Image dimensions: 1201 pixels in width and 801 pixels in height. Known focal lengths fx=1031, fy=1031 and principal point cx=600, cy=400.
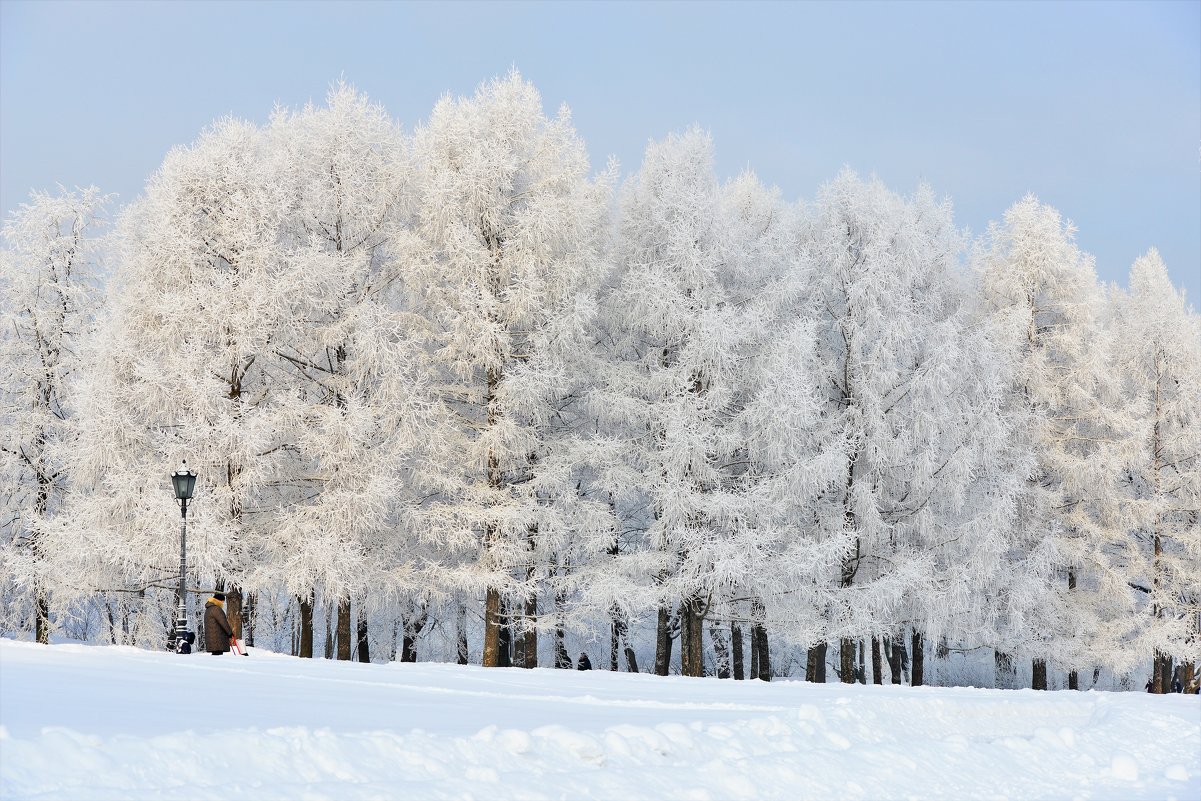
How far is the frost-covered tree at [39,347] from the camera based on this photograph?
2253 centimetres

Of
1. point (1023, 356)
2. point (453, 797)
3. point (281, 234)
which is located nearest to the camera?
point (453, 797)

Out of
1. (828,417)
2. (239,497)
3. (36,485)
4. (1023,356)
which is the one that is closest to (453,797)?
(239,497)

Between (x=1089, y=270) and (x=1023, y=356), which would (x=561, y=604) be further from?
(x=1089, y=270)

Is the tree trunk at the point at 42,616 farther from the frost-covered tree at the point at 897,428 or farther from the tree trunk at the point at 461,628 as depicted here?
the frost-covered tree at the point at 897,428

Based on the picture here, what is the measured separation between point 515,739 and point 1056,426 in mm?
22738

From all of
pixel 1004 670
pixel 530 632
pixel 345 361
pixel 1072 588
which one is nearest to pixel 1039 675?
pixel 1004 670

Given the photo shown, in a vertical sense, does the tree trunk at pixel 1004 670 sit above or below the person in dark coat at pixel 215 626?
below

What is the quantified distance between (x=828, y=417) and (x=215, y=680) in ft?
49.6

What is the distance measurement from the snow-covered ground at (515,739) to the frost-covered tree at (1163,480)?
1358 centimetres

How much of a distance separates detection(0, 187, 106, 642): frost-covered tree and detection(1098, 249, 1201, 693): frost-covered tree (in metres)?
24.5

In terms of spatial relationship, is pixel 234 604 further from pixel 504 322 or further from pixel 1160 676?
pixel 1160 676

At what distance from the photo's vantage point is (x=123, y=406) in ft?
63.5

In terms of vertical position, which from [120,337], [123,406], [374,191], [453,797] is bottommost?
[453,797]

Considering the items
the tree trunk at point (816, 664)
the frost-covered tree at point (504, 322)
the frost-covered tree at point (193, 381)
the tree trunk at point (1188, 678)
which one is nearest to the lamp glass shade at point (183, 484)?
the frost-covered tree at point (193, 381)
